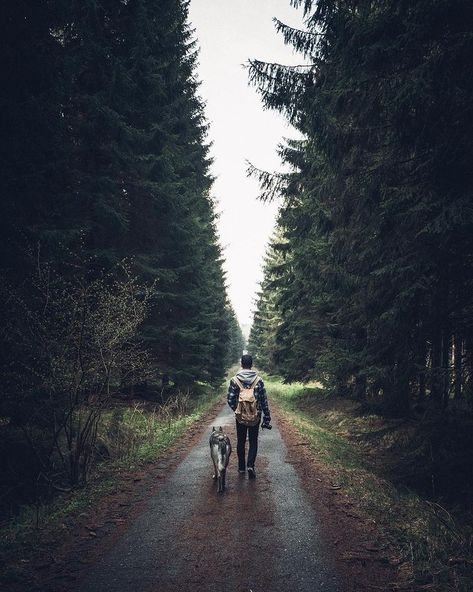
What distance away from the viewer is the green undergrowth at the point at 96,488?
388cm

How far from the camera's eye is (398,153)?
6.55 metres

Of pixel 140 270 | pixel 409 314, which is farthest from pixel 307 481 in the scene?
pixel 140 270

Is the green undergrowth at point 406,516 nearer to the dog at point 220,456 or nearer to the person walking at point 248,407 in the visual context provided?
the person walking at point 248,407

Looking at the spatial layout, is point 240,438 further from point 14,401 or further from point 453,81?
point 453,81

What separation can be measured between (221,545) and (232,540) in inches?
7.1

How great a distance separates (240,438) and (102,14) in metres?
15.0

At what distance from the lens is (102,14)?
12102mm

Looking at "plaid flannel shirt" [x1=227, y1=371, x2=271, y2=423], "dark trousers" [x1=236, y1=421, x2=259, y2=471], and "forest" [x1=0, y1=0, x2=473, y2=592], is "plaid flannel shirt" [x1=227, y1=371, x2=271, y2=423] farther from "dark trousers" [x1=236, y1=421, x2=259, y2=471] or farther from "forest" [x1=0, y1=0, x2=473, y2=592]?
"forest" [x1=0, y1=0, x2=473, y2=592]

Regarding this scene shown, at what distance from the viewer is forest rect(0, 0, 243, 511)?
6359 millimetres

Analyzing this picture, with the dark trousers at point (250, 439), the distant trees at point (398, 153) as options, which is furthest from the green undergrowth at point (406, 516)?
the distant trees at point (398, 153)

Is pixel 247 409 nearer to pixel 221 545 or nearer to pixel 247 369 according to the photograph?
pixel 247 369

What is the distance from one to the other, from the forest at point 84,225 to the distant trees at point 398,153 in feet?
17.5

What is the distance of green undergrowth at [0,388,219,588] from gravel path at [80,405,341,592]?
0.89 meters

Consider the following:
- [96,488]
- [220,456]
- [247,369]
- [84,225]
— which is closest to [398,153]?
[247,369]
